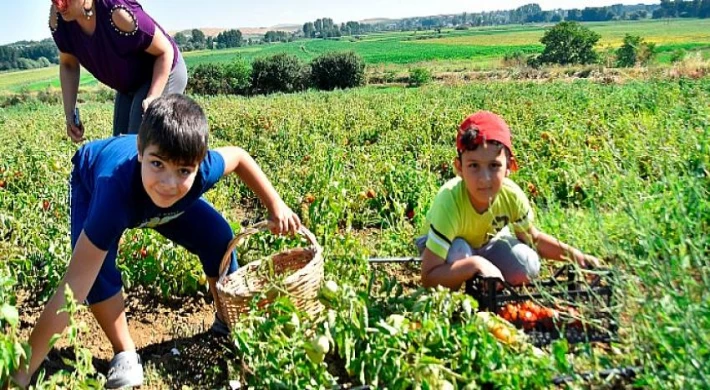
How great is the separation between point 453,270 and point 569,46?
45113mm

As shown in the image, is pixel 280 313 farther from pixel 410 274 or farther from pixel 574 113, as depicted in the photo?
pixel 574 113

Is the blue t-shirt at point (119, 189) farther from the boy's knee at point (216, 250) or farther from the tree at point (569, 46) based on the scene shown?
the tree at point (569, 46)

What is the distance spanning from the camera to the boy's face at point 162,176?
1.99 metres

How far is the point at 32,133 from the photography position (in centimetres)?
834

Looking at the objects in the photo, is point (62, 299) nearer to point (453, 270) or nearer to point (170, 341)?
point (170, 341)

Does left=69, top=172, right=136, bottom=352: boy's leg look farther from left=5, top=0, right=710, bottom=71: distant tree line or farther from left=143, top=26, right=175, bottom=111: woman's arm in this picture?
left=5, top=0, right=710, bottom=71: distant tree line

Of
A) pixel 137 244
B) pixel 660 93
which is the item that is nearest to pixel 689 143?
pixel 137 244

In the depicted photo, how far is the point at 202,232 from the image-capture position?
2613mm

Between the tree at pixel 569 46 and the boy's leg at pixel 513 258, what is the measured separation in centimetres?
4152

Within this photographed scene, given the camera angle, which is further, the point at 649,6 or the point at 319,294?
the point at 649,6

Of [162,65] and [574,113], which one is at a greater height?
[162,65]

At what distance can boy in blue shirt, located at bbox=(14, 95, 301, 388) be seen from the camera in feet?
6.39

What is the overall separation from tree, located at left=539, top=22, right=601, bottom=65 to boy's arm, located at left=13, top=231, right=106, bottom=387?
42.5 m

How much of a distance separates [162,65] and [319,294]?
1470 millimetres
